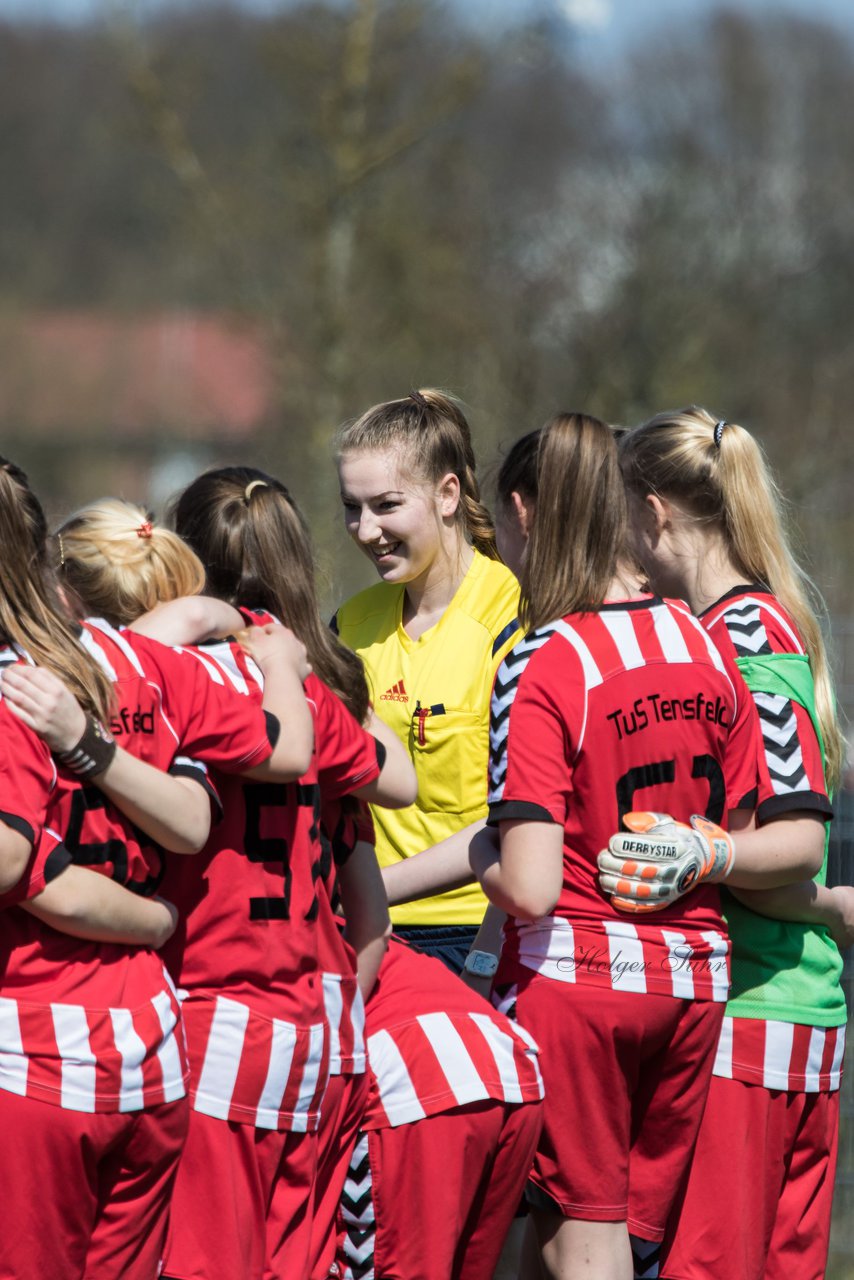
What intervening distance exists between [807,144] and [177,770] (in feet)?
77.7

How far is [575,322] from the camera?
1756 centimetres

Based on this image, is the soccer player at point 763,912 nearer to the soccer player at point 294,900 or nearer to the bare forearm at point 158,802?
the soccer player at point 294,900

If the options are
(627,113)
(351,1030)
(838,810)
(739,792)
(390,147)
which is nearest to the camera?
(351,1030)

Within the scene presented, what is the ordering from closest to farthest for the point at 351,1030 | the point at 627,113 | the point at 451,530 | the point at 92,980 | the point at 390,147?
1. the point at 92,980
2. the point at 351,1030
3. the point at 451,530
4. the point at 390,147
5. the point at 627,113

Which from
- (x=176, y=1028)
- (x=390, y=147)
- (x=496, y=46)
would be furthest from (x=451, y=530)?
(x=496, y=46)

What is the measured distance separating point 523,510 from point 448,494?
1.57ft

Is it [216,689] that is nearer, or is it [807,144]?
[216,689]

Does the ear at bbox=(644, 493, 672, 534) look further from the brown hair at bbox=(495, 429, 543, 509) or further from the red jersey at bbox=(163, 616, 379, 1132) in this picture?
the red jersey at bbox=(163, 616, 379, 1132)

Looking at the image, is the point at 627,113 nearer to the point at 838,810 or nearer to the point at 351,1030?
the point at 838,810

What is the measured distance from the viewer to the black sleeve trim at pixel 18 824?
2.07 metres

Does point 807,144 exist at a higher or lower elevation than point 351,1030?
higher

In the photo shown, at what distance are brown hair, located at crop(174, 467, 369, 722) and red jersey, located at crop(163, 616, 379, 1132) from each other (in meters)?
0.23

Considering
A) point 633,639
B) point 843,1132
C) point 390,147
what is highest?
point 390,147

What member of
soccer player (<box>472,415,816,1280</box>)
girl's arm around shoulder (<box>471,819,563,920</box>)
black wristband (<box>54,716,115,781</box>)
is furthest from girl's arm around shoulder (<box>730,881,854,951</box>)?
black wristband (<box>54,716,115,781</box>)
